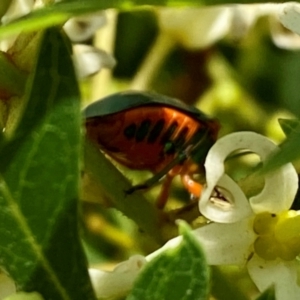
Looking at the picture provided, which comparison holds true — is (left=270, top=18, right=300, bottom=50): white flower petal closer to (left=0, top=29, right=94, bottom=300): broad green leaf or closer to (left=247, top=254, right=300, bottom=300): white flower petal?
(left=247, top=254, right=300, bottom=300): white flower petal

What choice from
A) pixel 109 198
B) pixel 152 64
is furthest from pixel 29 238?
Result: pixel 152 64

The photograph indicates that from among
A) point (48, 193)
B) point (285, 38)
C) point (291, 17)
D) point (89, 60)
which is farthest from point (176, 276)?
point (285, 38)

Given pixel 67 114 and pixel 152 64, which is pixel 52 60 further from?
pixel 152 64

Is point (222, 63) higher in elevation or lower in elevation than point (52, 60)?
lower

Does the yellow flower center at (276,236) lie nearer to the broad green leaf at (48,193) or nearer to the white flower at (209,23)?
the broad green leaf at (48,193)

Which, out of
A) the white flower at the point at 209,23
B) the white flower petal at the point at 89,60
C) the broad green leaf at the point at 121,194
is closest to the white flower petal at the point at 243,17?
the white flower at the point at 209,23

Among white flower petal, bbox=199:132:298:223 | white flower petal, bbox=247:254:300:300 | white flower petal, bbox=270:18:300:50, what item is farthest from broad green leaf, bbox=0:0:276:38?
white flower petal, bbox=270:18:300:50
